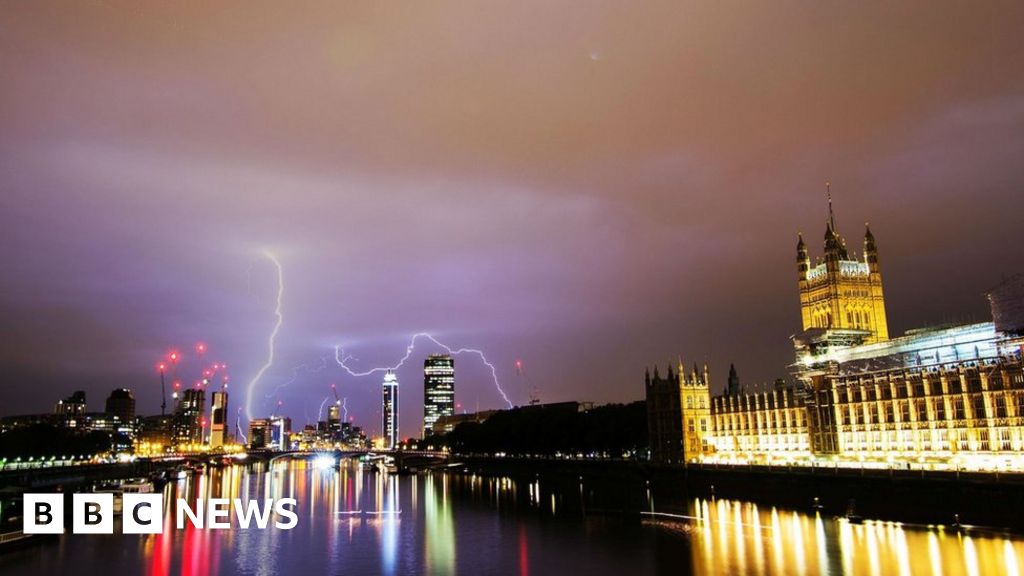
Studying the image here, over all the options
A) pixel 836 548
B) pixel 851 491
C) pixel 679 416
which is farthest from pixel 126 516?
pixel 679 416

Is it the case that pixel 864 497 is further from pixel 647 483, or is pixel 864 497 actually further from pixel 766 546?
pixel 647 483

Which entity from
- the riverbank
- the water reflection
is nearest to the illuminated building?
the riverbank

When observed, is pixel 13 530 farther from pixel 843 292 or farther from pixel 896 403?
pixel 843 292

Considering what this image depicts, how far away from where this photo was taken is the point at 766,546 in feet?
245

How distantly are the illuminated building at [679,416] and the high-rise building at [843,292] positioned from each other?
36.1 metres

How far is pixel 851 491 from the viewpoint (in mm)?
95688

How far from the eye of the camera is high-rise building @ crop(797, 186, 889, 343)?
576 feet

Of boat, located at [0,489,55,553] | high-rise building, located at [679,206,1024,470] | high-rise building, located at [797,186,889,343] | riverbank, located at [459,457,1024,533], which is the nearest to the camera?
boat, located at [0,489,55,553]

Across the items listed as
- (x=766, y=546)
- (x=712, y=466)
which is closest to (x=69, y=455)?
(x=712, y=466)

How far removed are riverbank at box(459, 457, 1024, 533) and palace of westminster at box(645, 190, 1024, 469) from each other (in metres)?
9.89

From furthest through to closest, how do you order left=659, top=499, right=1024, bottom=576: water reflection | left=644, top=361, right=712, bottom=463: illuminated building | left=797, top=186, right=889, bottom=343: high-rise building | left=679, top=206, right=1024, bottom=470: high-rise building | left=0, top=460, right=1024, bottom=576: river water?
left=797, top=186, right=889, bottom=343: high-rise building < left=644, top=361, right=712, bottom=463: illuminated building < left=679, top=206, right=1024, bottom=470: high-rise building < left=0, top=460, right=1024, bottom=576: river water < left=659, top=499, right=1024, bottom=576: water reflection

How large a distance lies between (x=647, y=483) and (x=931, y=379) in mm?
55537

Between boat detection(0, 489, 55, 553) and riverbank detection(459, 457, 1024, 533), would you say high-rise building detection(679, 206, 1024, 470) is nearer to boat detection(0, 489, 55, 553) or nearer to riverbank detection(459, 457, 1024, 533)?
riverbank detection(459, 457, 1024, 533)

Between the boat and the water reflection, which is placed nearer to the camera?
the water reflection
